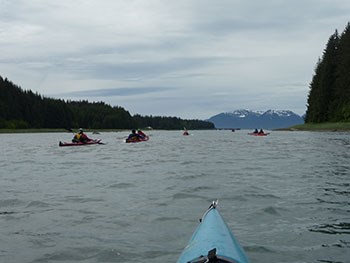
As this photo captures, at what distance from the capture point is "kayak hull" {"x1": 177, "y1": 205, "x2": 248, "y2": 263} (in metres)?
5.41

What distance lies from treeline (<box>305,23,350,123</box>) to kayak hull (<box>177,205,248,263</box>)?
7667cm

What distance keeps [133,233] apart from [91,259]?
173 centimetres

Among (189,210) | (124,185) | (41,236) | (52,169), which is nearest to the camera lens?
(41,236)

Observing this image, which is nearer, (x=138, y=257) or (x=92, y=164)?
(x=138, y=257)

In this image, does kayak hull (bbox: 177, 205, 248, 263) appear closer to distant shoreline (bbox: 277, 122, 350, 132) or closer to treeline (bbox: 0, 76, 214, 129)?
distant shoreline (bbox: 277, 122, 350, 132)

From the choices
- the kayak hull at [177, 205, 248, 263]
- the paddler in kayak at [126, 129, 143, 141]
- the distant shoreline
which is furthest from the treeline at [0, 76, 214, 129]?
the kayak hull at [177, 205, 248, 263]

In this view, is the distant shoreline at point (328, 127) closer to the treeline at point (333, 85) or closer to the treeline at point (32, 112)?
the treeline at point (333, 85)

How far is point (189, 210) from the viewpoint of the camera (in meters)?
12.1

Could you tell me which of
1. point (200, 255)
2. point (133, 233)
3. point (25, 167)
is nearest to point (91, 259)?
point (133, 233)

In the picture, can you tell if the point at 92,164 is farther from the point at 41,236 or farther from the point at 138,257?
the point at 138,257

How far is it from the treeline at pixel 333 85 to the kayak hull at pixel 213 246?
76.7 meters

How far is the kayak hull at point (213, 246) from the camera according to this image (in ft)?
17.8

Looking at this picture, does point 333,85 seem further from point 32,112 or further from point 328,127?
point 32,112

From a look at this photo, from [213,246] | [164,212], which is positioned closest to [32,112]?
[164,212]
